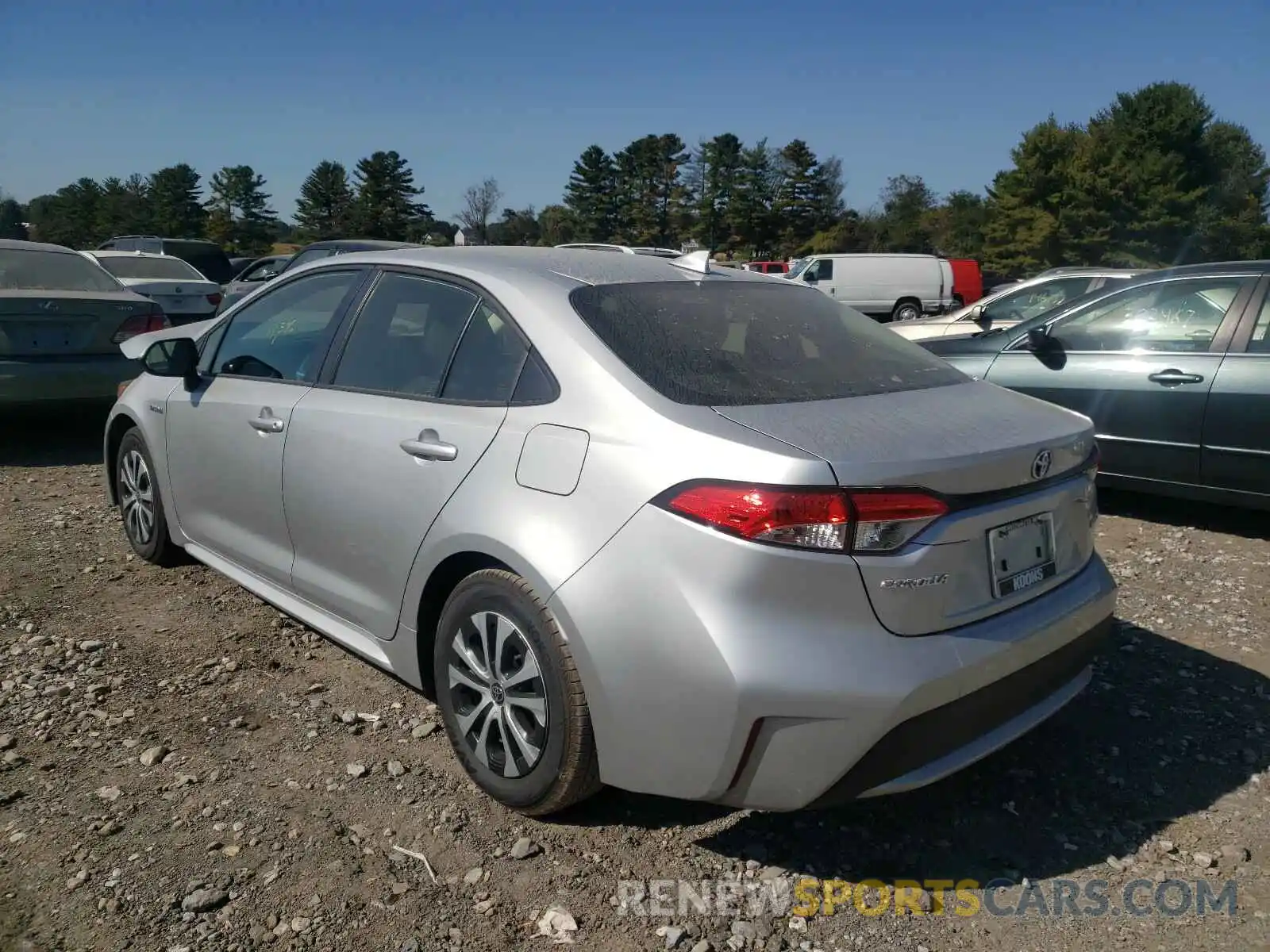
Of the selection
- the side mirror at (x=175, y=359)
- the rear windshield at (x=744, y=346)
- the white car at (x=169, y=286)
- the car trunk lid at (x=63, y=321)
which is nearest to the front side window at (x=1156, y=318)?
the rear windshield at (x=744, y=346)

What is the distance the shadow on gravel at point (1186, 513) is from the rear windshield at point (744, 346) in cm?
339

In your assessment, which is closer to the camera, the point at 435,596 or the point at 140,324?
the point at 435,596

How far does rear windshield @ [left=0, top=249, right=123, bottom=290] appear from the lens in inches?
282

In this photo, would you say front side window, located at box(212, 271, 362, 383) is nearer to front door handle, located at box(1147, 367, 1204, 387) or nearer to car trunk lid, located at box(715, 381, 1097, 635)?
car trunk lid, located at box(715, 381, 1097, 635)

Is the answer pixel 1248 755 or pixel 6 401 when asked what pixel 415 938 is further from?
pixel 6 401

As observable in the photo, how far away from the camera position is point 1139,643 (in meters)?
4.11

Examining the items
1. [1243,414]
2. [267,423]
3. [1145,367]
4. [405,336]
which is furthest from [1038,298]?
[267,423]

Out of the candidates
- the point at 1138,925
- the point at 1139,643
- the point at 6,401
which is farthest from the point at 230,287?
the point at 1138,925

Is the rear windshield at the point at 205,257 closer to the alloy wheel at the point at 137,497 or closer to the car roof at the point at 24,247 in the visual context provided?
the car roof at the point at 24,247

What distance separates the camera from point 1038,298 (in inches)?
477

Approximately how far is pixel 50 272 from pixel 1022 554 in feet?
24.9

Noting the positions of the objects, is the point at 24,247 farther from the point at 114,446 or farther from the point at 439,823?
the point at 439,823

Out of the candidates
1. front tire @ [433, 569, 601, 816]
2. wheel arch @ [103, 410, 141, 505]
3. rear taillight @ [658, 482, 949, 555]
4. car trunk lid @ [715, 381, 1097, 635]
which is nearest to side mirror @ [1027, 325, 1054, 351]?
car trunk lid @ [715, 381, 1097, 635]

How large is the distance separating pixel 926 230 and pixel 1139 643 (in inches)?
2752
